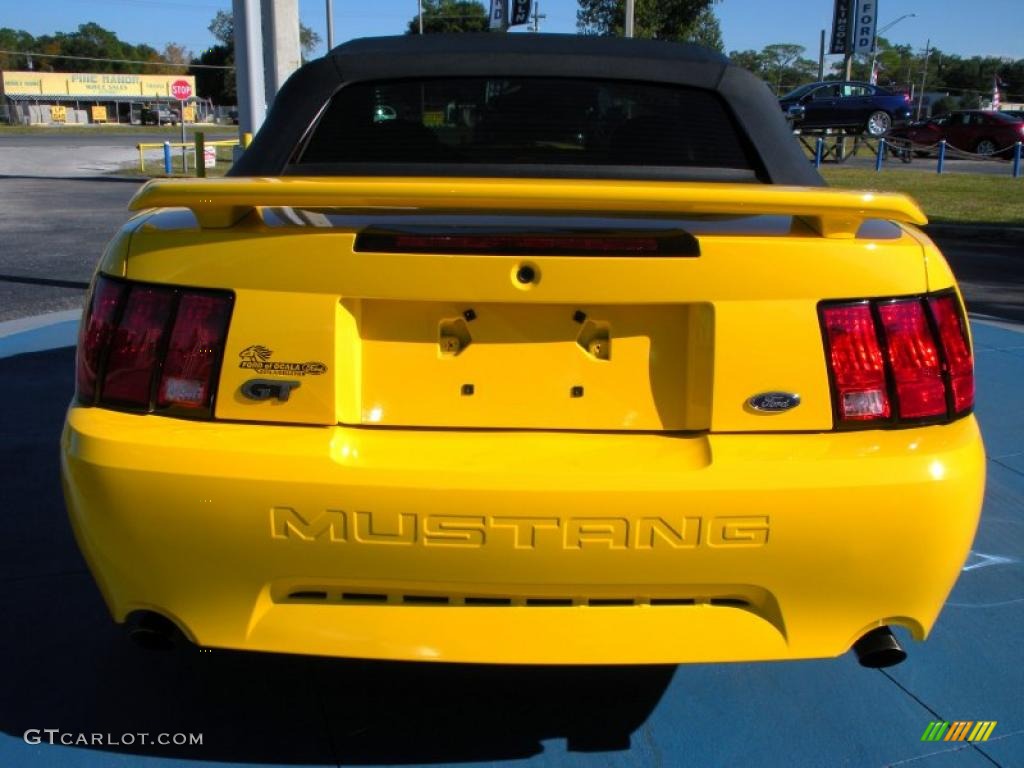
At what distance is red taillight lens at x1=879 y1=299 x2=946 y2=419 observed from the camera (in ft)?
6.72

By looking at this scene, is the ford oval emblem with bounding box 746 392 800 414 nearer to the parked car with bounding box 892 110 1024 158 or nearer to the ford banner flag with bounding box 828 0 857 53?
the parked car with bounding box 892 110 1024 158

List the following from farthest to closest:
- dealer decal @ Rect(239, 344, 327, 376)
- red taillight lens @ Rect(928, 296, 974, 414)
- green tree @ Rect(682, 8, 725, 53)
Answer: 1. green tree @ Rect(682, 8, 725, 53)
2. red taillight lens @ Rect(928, 296, 974, 414)
3. dealer decal @ Rect(239, 344, 327, 376)

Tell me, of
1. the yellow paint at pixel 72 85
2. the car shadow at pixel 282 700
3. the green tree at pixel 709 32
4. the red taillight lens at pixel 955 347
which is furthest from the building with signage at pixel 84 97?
the red taillight lens at pixel 955 347

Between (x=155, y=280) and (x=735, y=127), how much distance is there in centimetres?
187

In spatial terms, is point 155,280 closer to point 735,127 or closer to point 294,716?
point 294,716

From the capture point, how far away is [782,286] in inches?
78.0

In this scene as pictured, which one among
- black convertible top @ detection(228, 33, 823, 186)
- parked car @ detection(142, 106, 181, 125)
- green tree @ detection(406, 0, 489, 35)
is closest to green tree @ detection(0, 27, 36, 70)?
parked car @ detection(142, 106, 181, 125)

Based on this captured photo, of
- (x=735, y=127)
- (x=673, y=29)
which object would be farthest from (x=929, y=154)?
(x=735, y=127)

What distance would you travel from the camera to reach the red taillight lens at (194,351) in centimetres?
201

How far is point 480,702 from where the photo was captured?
261 centimetres

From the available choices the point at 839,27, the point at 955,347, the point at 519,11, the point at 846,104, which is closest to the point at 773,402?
the point at 955,347

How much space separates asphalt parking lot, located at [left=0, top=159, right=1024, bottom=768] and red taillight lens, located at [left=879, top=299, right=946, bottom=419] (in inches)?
36.8

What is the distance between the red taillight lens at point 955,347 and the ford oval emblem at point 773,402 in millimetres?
378

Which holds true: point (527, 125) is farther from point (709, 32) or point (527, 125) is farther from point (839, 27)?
point (709, 32)
